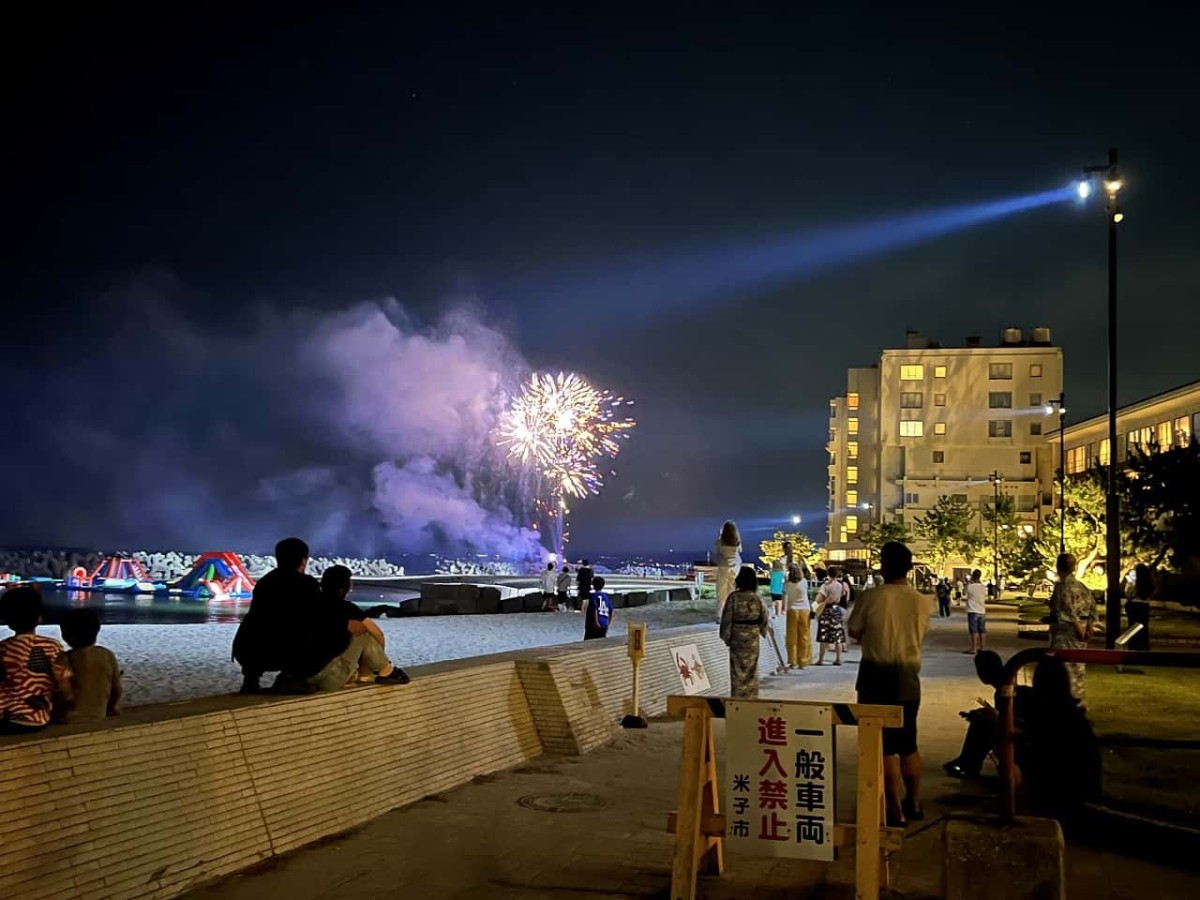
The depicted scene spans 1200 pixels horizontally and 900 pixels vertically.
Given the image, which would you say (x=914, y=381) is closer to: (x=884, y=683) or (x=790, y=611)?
(x=790, y=611)

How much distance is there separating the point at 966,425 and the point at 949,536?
25325 millimetres

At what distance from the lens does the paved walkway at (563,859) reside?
20.1 ft

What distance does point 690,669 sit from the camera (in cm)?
1563

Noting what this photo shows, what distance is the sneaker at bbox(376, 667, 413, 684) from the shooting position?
8.37 meters

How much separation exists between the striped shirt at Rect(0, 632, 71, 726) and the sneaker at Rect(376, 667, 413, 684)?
240 centimetres

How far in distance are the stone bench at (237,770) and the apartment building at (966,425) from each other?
88.5 m

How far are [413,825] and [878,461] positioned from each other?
9883 centimetres

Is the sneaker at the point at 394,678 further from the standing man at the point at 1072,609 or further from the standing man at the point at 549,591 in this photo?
the standing man at the point at 549,591

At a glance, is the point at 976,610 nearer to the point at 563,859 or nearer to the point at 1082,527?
the point at 563,859

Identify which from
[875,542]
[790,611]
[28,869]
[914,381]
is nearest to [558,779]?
[28,869]

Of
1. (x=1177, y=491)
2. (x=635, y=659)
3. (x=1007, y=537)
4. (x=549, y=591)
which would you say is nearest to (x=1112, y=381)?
(x=1177, y=491)

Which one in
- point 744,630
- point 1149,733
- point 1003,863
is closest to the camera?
point 1003,863

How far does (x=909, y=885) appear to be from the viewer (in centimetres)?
627

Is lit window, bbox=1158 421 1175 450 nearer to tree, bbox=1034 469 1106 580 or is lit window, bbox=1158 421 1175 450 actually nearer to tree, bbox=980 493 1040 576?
tree, bbox=980 493 1040 576
